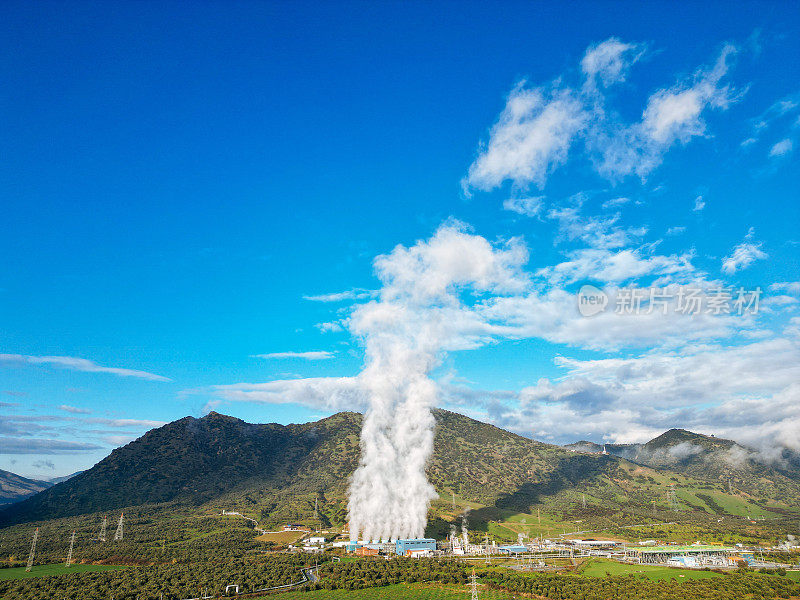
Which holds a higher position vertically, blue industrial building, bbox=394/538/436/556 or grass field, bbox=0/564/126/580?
blue industrial building, bbox=394/538/436/556

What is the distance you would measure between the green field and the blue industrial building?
4546cm

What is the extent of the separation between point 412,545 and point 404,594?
50.1m

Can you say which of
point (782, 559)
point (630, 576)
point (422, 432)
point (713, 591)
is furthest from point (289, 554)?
point (782, 559)

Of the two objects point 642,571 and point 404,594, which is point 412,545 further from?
point 642,571

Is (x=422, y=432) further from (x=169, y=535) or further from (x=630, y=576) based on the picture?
(x=169, y=535)

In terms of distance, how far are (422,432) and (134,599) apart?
102 meters

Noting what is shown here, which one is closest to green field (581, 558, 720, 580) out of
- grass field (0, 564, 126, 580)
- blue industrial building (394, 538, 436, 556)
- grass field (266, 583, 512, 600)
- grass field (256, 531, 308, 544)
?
grass field (266, 583, 512, 600)

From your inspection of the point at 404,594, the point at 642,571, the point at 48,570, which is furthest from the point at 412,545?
the point at 48,570

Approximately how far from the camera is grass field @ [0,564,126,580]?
370 ft

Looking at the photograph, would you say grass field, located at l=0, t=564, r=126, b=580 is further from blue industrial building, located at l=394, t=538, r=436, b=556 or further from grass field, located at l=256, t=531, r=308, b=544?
blue industrial building, located at l=394, t=538, r=436, b=556

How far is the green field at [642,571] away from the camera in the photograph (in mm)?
110188

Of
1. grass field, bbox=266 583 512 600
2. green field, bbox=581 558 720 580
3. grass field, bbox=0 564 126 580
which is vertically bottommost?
grass field, bbox=266 583 512 600

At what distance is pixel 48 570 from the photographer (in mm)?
119000

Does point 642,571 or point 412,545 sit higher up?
point 412,545
